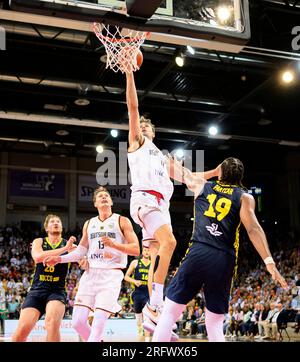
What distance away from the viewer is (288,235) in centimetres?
2427

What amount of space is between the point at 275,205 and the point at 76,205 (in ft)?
34.9

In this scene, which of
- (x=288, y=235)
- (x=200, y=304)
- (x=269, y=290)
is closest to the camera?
(x=269, y=290)

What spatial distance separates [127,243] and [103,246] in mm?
289

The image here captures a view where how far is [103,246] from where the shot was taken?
5.72 m

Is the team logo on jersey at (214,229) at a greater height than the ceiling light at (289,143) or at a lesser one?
lesser

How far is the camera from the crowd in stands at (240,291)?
14922 mm

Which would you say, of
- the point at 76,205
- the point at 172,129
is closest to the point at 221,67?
the point at 172,129

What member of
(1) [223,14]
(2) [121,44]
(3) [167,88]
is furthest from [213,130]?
(2) [121,44]

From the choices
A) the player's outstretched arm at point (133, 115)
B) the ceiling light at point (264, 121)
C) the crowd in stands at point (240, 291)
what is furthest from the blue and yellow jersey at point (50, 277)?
the ceiling light at point (264, 121)

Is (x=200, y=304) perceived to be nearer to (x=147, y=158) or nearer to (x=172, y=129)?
(x=172, y=129)

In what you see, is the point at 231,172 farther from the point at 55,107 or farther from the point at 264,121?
the point at 264,121

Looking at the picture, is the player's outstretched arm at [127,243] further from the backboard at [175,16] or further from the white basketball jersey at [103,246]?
the backboard at [175,16]

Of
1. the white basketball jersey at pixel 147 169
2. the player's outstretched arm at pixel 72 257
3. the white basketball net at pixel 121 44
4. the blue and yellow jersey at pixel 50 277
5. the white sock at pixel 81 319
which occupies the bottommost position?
the white sock at pixel 81 319

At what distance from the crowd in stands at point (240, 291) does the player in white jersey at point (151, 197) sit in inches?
306
